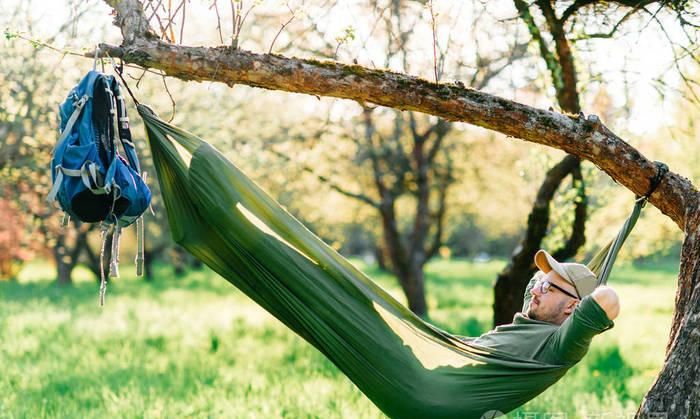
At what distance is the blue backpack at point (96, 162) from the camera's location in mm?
2758

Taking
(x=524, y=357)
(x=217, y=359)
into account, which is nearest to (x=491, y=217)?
(x=217, y=359)

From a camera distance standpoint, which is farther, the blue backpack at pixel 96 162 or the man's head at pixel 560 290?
the man's head at pixel 560 290

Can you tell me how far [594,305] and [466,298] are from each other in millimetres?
12518

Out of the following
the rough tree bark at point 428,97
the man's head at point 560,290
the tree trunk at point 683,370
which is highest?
the rough tree bark at point 428,97

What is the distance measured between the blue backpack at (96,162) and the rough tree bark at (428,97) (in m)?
0.20

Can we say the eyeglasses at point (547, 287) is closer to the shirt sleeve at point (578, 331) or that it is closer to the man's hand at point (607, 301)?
the shirt sleeve at point (578, 331)

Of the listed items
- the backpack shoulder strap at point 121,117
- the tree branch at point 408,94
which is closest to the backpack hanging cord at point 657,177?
the tree branch at point 408,94

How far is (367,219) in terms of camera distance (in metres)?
17.0

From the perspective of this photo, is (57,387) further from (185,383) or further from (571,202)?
(571,202)

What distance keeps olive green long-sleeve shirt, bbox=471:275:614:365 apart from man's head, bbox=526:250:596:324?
52mm

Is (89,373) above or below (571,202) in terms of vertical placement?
below

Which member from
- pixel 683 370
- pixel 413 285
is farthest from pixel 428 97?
pixel 413 285

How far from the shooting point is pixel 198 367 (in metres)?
6.32

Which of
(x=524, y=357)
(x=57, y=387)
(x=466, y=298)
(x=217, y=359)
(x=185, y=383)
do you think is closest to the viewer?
(x=524, y=357)
